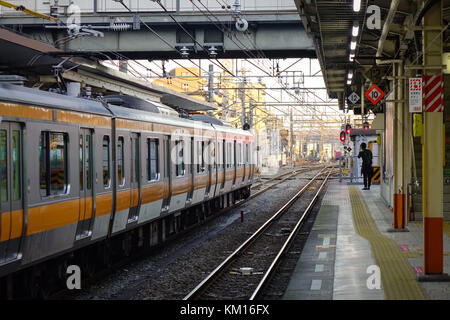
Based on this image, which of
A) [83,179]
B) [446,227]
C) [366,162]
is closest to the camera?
[83,179]

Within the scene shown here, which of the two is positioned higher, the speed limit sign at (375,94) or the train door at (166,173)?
the speed limit sign at (375,94)

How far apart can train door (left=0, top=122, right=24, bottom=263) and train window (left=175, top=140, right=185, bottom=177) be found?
24.0 feet

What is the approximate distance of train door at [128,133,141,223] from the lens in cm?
1202

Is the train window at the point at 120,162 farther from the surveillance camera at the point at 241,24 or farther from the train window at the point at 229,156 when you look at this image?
the train window at the point at 229,156

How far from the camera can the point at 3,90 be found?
758 cm

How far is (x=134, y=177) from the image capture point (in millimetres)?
12188

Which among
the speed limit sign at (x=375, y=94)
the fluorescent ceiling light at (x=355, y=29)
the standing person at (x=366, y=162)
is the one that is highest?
the fluorescent ceiling light at (x=355, y=29)

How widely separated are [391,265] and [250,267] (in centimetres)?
249

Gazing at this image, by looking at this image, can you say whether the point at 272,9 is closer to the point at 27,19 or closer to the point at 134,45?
the point at 134,45

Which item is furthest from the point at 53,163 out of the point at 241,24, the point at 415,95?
the point at 241,24

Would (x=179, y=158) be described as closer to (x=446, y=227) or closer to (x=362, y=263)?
(x=362, y=263)

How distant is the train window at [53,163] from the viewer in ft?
28.0

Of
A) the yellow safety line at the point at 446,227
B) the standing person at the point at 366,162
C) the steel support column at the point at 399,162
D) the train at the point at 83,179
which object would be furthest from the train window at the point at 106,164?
the standing person at the point at 366,162
